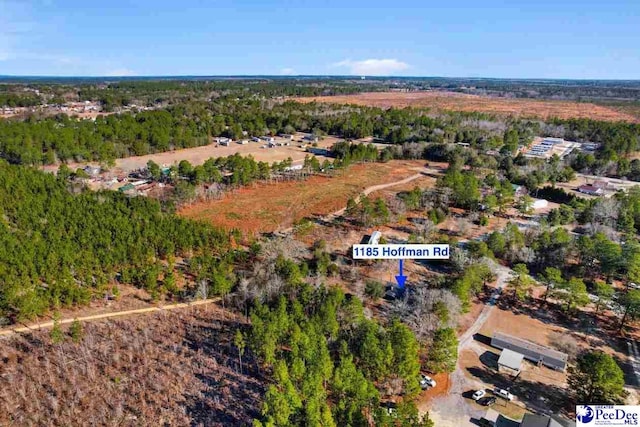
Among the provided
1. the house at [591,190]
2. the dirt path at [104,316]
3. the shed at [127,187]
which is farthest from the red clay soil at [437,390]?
the house at [591,190]

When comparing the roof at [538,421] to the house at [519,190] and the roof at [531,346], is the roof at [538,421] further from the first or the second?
the house at [519,190]

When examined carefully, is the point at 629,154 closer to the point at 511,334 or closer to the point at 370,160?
the point at 370,160

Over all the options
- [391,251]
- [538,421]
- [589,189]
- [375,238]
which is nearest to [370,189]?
[375,238]

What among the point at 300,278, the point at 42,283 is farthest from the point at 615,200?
the point at 42,283

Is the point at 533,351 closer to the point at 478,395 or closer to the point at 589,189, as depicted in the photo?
the point at 478,395

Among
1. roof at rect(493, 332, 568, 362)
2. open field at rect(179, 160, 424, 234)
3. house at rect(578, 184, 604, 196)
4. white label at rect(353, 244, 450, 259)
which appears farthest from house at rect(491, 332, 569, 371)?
house at rect(578, 184, 604, 196)
